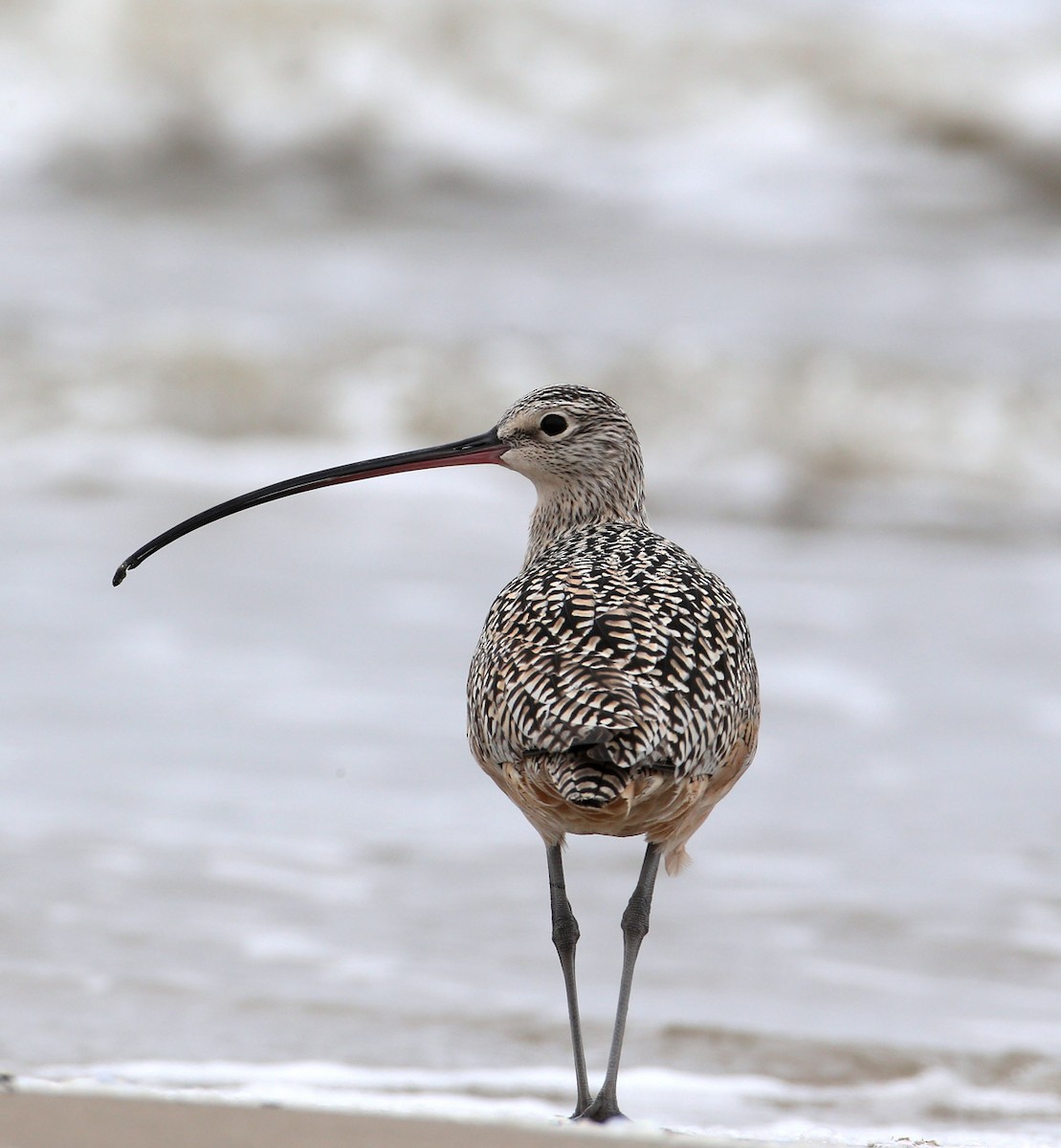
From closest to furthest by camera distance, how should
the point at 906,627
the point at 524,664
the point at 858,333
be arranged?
1. the point at 524,664
2. the point at 906,627
3. the point at 858,333

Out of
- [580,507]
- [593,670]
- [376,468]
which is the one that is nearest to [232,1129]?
[593,670]

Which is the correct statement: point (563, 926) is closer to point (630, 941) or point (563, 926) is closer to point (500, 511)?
point (630, 941)

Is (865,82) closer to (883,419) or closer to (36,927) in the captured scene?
(883,419)

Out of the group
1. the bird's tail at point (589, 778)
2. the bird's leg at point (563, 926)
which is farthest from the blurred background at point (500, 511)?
the bird's tail at point (589, 778)

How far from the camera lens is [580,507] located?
4910 millimetres

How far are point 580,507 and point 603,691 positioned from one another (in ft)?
4.81

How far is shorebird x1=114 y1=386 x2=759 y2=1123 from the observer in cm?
346

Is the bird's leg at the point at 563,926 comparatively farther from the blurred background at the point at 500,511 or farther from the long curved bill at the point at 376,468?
the long curved bill at the point at 376,468

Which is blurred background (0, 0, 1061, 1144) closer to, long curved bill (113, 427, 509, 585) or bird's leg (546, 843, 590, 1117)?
bird's leg (546, 843, 590, 1117)

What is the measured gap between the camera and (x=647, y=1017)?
16.4ft

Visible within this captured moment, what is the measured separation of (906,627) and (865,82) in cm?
1012

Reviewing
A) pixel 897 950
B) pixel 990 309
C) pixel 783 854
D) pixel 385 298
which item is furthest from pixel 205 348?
pixel 897 950

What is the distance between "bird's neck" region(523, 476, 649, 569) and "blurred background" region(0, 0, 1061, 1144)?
1356mm

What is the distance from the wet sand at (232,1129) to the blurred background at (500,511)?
1611 mm
